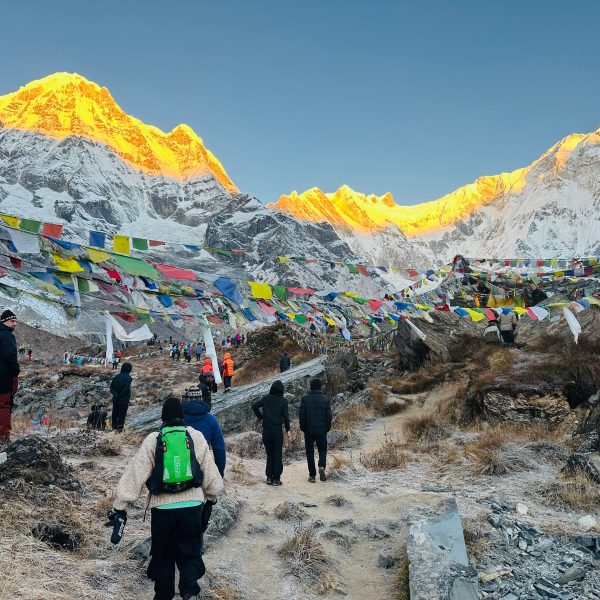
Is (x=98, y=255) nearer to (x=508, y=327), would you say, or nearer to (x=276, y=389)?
(x=276, y=389)

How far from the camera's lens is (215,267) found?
160m

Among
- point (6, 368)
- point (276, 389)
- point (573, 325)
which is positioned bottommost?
point (276, 389)

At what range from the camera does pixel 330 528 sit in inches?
246

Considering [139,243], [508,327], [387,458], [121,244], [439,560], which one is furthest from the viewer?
[508,327]

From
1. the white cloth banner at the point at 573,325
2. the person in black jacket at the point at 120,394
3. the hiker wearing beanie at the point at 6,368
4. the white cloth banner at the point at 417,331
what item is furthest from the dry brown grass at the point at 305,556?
the white cloth banner at the point at 417,331

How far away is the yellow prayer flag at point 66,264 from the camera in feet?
28.5

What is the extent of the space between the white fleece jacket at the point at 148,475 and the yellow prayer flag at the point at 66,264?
5666 mm

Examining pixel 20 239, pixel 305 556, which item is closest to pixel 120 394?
pixel 20 239

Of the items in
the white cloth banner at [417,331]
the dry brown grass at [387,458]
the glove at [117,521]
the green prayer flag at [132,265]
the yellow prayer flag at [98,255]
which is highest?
the yellow prayer flag at [98,255]

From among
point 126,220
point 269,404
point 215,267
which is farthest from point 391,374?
point 126,220

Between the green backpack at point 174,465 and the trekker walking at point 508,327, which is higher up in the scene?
the trekker walking at point 508,327

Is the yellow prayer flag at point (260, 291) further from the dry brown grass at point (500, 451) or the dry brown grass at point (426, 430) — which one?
the dry brown grass at point (500, 451)

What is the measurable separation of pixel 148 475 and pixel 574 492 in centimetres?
531

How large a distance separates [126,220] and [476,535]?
203 m
